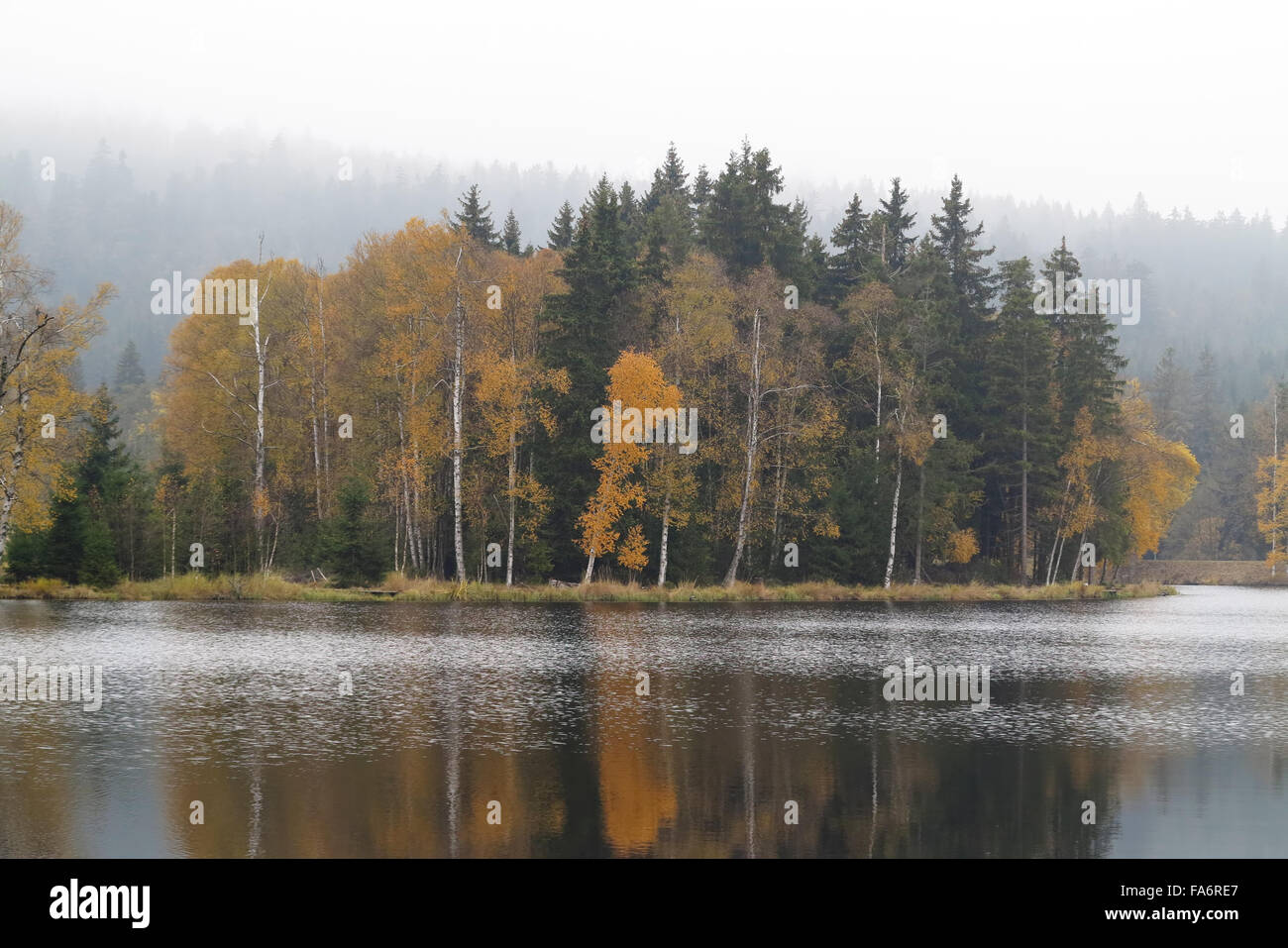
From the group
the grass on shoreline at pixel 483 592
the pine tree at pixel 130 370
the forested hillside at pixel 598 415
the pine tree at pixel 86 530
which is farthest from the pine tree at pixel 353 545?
the pine tree at pixel 130 370

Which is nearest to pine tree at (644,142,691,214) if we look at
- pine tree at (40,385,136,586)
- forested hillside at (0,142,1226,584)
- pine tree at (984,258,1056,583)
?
forested hillside at (0,142,1226,584)

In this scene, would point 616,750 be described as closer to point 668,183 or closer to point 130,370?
point 668,183

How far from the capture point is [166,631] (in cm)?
3178

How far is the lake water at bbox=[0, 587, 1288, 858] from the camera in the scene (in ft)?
40.7

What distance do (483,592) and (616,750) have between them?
107ft

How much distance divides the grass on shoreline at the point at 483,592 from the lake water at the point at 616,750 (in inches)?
433

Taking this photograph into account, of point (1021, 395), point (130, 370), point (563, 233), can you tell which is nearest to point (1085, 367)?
point (1021, 395)

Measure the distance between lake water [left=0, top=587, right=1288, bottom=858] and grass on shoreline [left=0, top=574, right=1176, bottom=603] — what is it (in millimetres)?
11011

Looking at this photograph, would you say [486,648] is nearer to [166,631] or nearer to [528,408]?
[166,631]

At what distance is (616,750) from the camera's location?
17.0 metres

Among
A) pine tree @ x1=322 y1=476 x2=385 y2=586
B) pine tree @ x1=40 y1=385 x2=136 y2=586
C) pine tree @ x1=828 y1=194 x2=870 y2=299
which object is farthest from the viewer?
pine tree @ x1=828 y1=194 x2=870 y2=299

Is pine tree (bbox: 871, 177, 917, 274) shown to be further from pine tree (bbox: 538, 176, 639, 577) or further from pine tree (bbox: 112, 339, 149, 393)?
pine tree (bbox: 112, 339, 149, 393)

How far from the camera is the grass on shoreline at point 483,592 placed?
43.8 meters

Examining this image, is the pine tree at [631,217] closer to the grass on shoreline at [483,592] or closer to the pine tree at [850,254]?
the pine tree at [850,254]
